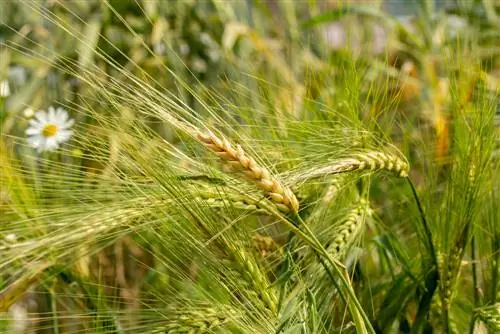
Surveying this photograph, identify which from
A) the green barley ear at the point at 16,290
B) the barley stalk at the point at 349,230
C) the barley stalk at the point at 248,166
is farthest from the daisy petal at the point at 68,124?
the barley stalk at the point at 248,166

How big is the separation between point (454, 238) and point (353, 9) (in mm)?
973

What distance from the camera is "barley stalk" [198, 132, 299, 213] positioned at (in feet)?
2.81

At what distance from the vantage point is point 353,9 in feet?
6.57

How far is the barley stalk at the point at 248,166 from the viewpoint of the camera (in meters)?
0.86

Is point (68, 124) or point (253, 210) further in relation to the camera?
point (68, 124)

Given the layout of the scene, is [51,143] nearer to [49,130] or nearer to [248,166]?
A: [49,130]

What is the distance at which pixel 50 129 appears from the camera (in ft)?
5.00

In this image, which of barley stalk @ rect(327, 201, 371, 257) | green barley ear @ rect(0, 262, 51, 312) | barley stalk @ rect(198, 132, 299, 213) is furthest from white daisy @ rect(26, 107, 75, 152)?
barley stalk @ rect(198, 132, 299, 213)

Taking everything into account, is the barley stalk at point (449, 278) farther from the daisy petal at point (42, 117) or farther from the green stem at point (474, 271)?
the daisy petal at point (42, 117)

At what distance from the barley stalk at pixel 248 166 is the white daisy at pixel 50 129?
2.08ft

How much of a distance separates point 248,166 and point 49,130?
0.73 m

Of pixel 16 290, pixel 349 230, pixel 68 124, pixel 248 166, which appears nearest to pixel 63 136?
→ pixel 68 124

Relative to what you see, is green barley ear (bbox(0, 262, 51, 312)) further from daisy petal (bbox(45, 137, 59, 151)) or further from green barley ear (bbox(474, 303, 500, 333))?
green barley ear (bbox(474, 303, 500, 333))

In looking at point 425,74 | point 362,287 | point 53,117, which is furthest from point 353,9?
point 362,287
